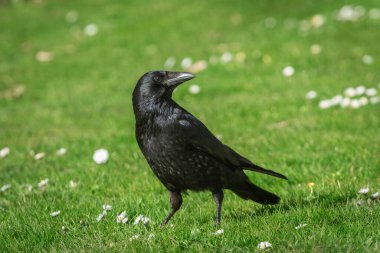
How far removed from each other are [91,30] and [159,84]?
12033 mm

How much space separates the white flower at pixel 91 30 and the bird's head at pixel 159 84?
11721 millimetres

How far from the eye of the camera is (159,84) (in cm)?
450

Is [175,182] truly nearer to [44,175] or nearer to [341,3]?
[44,175]

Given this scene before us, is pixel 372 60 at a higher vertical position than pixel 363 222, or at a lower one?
lower

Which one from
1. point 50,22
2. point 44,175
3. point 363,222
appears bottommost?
point 50,22

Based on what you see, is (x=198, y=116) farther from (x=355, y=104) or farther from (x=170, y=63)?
(x=170, y=63)

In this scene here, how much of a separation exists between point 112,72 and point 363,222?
9234mm

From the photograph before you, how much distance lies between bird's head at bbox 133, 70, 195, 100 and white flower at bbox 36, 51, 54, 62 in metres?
10.2

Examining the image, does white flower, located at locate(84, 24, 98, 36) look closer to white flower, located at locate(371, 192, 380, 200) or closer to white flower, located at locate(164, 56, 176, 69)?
white flower, located at locate(164, 56, 176, 69)

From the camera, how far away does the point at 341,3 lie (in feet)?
48.5

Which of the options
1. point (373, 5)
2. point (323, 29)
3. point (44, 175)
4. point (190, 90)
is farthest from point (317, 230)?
point (373, 5)

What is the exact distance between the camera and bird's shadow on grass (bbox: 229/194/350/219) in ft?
15.0

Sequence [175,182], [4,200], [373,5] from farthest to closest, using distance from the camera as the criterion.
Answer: [373,5] → [4,200] → [175,182]

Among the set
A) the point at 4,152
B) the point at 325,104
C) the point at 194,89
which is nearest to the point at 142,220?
the point at 4,152
